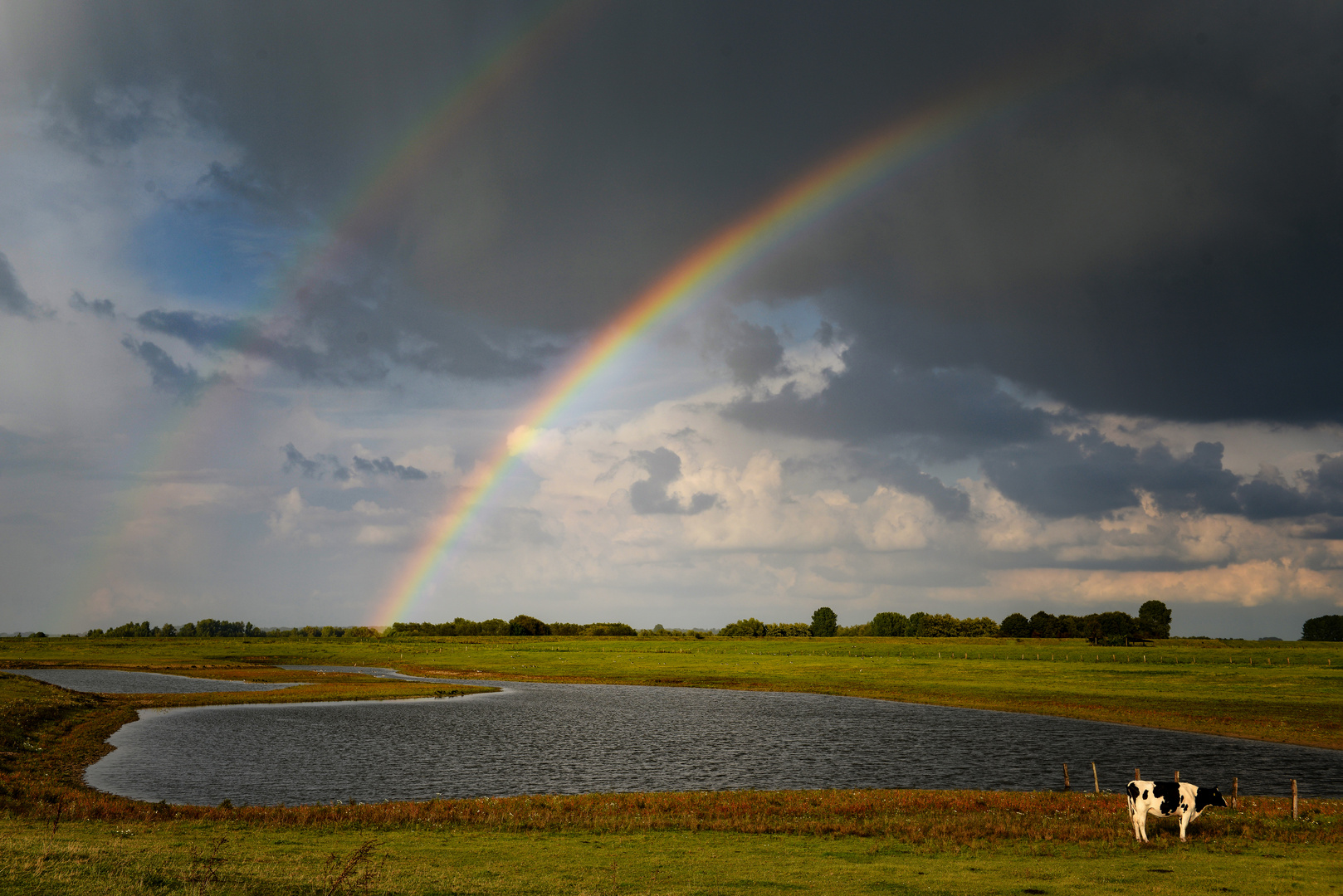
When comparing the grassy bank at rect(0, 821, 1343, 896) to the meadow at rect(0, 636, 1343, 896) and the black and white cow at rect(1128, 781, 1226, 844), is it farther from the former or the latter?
the black and white cow at rect(1128, 781, 1226, 844)

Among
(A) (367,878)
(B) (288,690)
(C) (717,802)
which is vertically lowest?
(B) (288,690)

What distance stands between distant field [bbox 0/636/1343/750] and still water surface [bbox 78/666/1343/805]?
393 inches

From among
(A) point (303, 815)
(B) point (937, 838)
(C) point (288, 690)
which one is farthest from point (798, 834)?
Answer: (C) point (288, 690)

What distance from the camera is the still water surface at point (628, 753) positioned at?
50531 millimetres

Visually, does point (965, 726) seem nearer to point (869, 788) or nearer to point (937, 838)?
point (869, 788)

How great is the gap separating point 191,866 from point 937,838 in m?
26.6

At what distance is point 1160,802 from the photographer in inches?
1228

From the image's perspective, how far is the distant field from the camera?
84.3 meters

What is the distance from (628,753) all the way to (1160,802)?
4051 centimetres

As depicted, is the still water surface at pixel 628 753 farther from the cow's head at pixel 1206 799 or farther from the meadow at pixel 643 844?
the cow's head at pixel 1206 799

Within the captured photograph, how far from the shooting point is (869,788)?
160 feet

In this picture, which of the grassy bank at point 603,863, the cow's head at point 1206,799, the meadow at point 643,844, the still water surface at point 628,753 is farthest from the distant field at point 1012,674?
the grassy bank at point 603,863

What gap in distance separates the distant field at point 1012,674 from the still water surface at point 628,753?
997cm

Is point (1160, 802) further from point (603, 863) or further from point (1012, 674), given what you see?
point (1012, 674)
